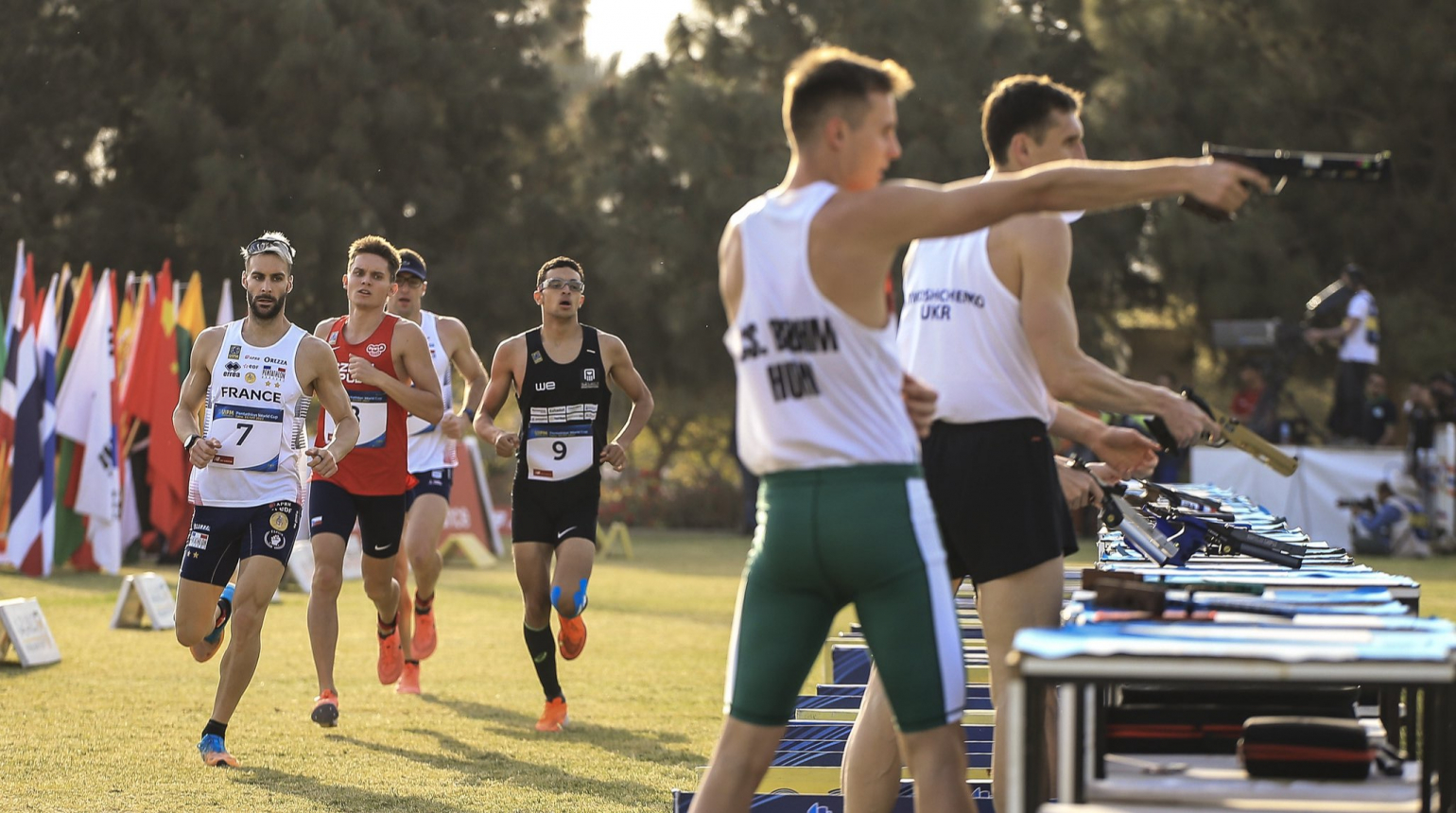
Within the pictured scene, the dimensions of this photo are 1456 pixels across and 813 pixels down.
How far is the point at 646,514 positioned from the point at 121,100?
12431 mm

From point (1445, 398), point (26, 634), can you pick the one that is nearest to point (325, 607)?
point (26, 634)

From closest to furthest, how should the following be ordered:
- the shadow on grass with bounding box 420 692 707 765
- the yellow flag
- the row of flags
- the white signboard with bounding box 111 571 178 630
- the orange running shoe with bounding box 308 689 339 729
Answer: the shadow on grass with bounding box 420 692 707 765 < the orange running shoe with bounding box 308 689 339 729 < the white signboard with bounding box 111 571 178 630 < the row of flags < the yellow flag

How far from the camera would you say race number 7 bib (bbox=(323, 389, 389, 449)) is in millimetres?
8617

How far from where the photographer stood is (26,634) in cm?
1059

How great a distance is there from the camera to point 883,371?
3.87 metres

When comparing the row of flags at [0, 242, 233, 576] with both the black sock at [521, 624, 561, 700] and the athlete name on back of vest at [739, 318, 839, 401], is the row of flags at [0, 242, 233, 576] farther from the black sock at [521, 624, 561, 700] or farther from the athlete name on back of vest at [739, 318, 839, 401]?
the athlete name on back of vest at [739, 318, 839, 401]

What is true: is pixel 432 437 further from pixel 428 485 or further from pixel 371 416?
pixel 371 416

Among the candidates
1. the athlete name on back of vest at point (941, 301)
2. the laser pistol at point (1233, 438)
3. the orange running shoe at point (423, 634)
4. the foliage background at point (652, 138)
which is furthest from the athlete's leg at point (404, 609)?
the foliage background at point (652, 138)

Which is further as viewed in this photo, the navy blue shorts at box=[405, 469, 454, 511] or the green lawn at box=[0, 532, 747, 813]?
the navy blue shorts at box=[405, 469, 454, 511]

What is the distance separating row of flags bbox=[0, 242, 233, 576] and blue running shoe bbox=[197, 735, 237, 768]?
1143cm

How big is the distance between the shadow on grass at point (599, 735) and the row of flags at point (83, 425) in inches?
399

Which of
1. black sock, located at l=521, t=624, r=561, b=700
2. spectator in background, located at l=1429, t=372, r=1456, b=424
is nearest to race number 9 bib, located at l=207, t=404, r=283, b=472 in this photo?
black sock, located at l=521, t=624, r=561, b=700

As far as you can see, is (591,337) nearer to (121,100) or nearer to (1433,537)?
(1433,537)

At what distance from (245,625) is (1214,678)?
4793 mm
